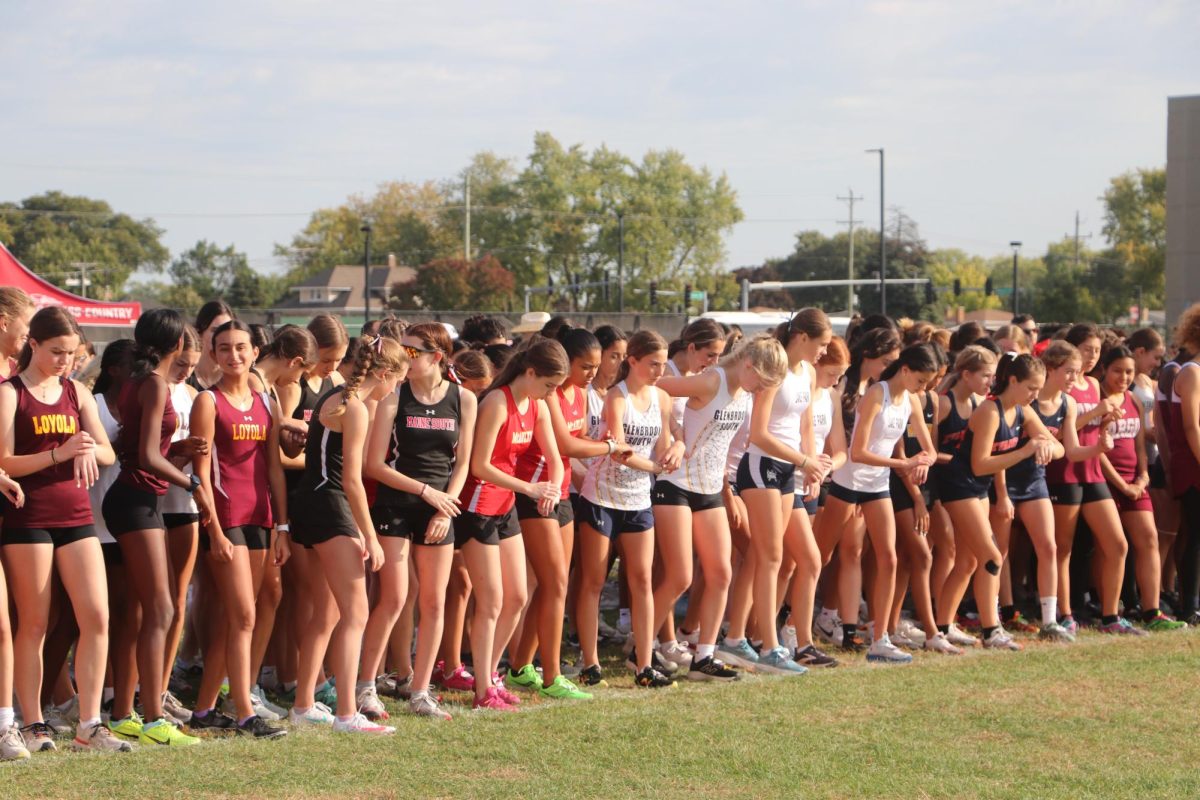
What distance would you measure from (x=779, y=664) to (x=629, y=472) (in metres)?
1.59

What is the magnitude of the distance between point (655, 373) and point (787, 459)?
106 cm

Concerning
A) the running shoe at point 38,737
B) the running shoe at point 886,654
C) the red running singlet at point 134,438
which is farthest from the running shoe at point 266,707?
the running shoe at point 886,654

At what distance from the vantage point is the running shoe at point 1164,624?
992cm

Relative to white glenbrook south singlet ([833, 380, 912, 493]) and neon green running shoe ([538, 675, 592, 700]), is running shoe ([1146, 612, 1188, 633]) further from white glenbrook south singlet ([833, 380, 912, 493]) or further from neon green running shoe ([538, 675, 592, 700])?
neon green running shoe ([538, 675, 592, 700])

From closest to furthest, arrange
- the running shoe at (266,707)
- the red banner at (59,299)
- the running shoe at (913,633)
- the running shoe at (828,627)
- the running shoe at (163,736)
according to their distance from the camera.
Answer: the running shoe at (163,736), the running shoe at (266,707), the running shoe at (913,633), the running shoe at (828,627), the red banner at (59,299)

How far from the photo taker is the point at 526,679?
7.79m

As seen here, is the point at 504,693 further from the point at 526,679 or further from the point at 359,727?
the point at 359,727

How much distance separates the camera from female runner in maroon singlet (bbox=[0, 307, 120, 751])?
6004 millimetres

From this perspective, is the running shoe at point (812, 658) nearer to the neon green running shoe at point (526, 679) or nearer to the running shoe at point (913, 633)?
the running shoe at point (913, 633)

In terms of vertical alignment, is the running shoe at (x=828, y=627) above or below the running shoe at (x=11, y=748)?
below

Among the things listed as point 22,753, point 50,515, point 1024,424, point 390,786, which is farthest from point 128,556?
point 1024,424

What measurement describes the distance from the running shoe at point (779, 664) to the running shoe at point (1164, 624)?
10.2 feet

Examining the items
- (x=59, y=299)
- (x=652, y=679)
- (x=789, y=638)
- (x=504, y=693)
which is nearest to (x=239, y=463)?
(x=504, y=693)

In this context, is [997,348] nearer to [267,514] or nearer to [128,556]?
[267,514]
